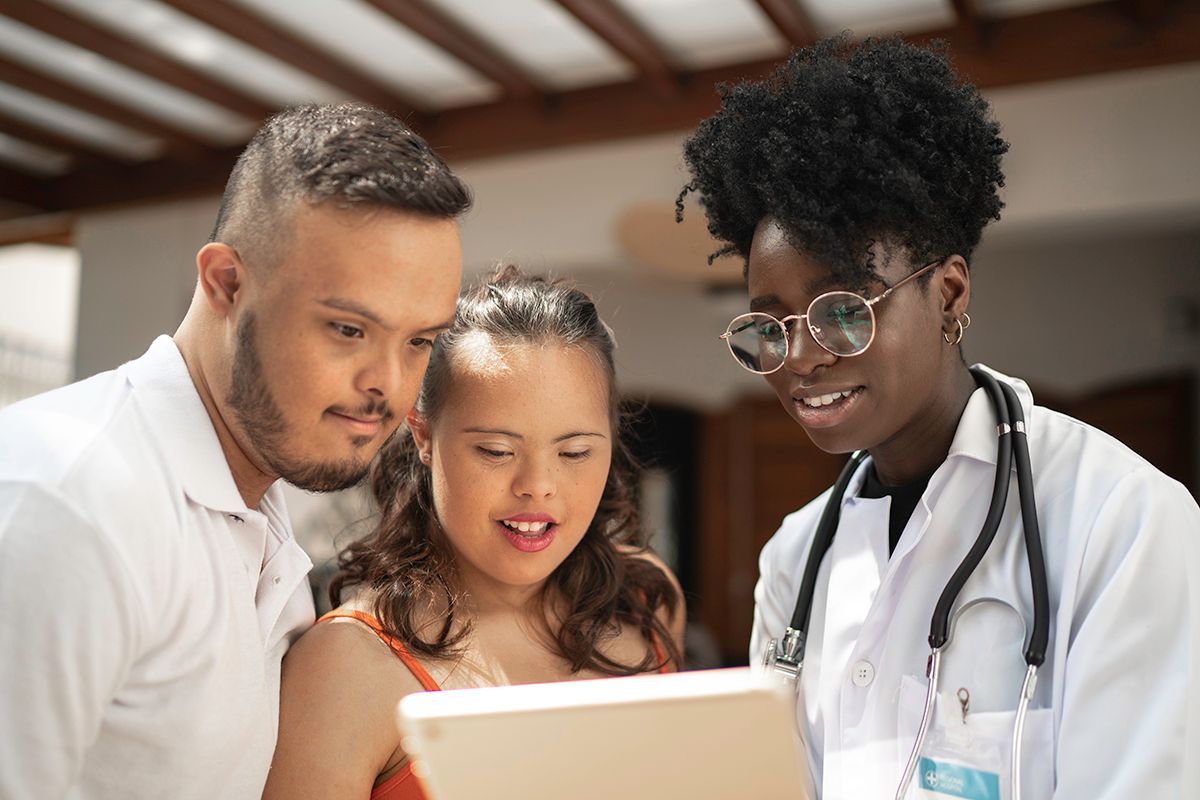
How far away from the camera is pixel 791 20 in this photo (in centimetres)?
415

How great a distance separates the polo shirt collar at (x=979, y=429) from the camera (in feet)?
5.50

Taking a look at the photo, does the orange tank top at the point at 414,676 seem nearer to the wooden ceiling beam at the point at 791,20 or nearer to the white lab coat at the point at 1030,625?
the white lab coat at the point at 1030,625

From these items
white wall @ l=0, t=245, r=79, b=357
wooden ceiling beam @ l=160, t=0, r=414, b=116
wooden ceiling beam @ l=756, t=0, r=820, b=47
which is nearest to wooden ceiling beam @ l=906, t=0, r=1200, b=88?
wooden ceiling beam @ l=756, t=0, r=820, b=47

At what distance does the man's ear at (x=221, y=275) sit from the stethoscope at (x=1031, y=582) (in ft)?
3.34

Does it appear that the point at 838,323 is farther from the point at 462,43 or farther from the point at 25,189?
the point at 25,189

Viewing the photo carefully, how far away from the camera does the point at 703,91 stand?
488 centimetres

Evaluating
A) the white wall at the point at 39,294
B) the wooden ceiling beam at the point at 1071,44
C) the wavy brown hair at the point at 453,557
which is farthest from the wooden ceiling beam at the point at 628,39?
the white wall at the point at 39,294

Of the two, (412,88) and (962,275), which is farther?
(412,88)

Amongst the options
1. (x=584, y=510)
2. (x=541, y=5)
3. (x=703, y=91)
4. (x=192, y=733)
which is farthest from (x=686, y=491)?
(x=192, y=733)

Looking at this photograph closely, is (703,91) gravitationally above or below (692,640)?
above

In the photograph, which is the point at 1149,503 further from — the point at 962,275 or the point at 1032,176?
the point at 1032,176

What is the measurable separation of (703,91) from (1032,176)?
1.44m

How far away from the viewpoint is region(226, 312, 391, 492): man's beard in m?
1.42

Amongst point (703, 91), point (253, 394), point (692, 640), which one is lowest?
point (692, 640)
